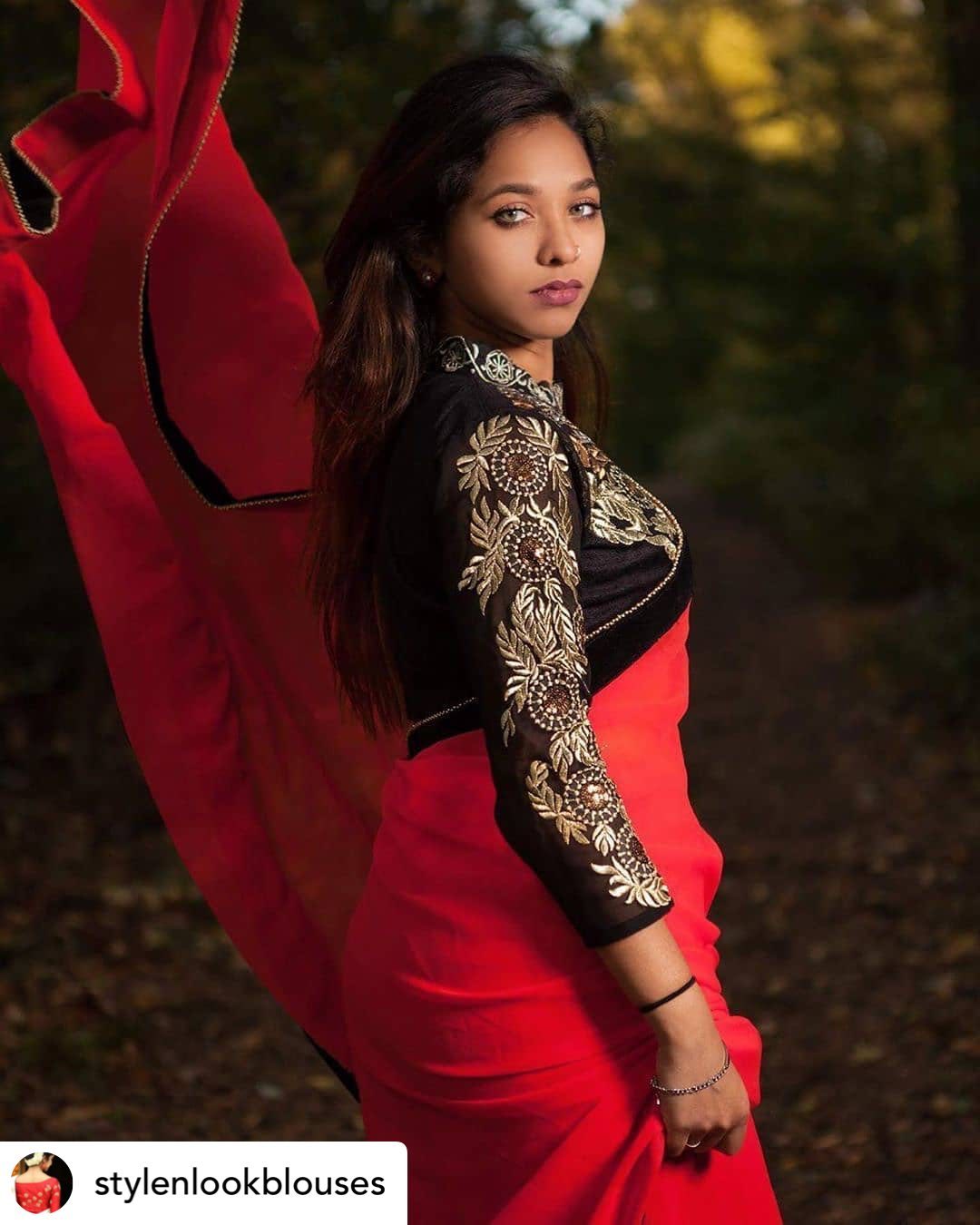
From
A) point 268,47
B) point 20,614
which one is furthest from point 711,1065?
point 20,614

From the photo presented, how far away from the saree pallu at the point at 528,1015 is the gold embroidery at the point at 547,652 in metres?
0.15

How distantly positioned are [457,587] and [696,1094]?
64 centimetres

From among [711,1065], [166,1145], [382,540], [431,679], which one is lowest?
[166,1145]

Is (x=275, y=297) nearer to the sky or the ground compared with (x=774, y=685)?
nearer to the sky

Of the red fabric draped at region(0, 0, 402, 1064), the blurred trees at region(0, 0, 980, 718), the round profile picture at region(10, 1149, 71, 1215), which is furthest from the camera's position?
the blurred trees at region(0, 0, 980, 718)

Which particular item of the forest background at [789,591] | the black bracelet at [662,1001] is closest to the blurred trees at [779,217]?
the forest background at [789,591]

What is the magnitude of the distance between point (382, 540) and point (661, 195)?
47.2 ft

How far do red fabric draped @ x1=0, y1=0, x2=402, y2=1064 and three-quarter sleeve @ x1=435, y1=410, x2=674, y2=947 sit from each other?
29.5 inches

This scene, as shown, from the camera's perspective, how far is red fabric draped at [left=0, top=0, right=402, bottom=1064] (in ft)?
8.07

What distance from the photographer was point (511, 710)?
1.72 meters

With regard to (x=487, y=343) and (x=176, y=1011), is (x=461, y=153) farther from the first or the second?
(x=176, y=1011)

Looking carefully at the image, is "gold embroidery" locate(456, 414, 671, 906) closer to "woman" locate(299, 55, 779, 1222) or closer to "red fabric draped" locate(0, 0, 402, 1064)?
"woman" locate(299, 55, 779, 1222)

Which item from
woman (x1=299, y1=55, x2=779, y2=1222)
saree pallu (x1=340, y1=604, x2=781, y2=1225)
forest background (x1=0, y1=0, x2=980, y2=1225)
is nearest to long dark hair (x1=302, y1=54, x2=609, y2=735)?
woman (x1=299, y1=55, x2=779, y2=1222)

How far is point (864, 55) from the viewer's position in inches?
565
